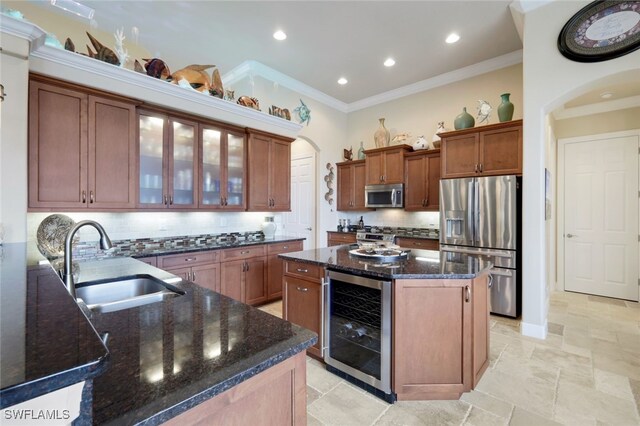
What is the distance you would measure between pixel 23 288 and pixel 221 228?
3350 millimetres

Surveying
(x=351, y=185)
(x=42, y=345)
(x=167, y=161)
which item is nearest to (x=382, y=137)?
(x=351, y=185)

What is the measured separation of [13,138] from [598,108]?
700cm

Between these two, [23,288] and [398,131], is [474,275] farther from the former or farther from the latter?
[398,131]

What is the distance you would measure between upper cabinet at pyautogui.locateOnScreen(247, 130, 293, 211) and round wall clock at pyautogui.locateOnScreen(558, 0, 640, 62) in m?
3.49

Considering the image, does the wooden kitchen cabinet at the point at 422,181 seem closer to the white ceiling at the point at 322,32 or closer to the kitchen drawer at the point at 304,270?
the white ceiling at the point at 322,32

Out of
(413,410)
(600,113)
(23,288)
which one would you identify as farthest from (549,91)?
(23,288)

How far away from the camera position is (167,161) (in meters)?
3.31

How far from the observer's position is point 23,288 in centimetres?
86

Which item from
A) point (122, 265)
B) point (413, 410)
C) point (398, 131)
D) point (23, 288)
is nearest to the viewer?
point (23, 288)

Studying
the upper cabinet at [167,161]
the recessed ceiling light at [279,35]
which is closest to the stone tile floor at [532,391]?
the upper cabinet at [167,161]

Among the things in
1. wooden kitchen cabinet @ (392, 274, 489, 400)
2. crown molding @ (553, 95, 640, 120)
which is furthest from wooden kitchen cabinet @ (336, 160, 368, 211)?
wooden kitchen cabinet @ (392, 274, 489, 400)

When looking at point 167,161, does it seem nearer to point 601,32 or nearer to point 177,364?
point 177,364

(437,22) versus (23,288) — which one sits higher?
(437,22)

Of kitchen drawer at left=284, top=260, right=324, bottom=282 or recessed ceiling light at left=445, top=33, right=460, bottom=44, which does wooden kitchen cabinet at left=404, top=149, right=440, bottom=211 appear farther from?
kitchen drawer at left=284, top=260, right=324, bottom=282
